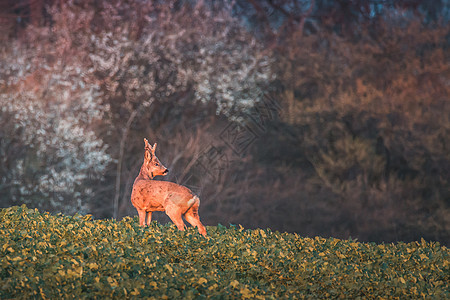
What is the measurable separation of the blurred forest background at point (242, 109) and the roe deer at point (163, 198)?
695cm

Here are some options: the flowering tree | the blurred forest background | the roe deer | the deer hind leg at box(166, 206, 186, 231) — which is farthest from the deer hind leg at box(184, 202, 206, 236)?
the flowering tree

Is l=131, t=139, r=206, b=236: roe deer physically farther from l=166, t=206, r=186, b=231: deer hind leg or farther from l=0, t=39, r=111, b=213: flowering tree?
l=0, t=39, r=111, b=213: flowering tree

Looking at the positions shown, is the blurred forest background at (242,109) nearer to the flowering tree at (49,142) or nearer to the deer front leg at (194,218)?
the flowering tree at (49,142)

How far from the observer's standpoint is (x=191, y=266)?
6.05 m

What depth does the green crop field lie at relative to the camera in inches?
181

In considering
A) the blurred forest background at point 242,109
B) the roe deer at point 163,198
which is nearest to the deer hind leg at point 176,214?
the roe deer at point 163,198

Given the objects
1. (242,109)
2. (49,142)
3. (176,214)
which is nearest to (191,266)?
(176,214)

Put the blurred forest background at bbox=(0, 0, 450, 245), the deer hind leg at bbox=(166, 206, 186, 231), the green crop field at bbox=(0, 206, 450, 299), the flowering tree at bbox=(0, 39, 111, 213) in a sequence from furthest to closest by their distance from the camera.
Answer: the flowering tree at bbox=(0, 39, 111, 213) < the blurred forest background at bbox=(0, 0, 450, 245) < the deer hind leg at bbox=(166, 206, 186, 231) < the green crop field at bbox=(0, 206, 450, 299)

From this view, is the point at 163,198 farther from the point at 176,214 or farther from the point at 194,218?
the point at 194,218

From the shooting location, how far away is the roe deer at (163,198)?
26.1 ft

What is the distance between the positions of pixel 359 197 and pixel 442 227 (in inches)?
75.6

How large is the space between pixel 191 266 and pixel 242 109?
10.4 meters

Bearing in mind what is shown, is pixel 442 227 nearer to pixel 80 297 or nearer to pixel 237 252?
pixel 237 252

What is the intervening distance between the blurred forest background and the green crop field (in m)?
6.07
